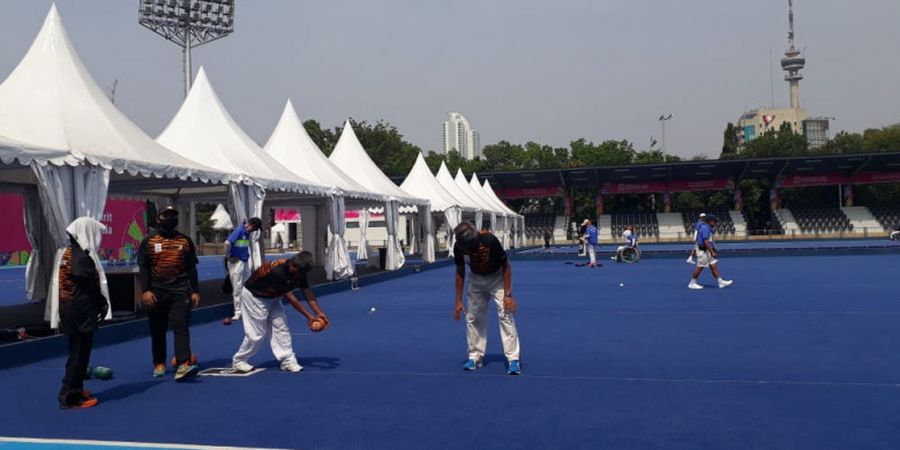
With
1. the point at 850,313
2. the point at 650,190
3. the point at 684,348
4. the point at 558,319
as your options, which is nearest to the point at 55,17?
the point at 558,319

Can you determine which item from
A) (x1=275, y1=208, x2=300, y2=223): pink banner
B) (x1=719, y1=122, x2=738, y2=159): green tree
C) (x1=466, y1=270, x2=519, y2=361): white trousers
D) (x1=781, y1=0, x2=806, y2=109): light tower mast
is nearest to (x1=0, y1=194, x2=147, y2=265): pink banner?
(x1=275, y1=208, x2=300, y2=223): pink banner

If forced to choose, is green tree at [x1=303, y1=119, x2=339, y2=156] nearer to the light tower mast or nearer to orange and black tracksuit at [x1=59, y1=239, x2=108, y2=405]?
orange and black tracksuit at [x1=59, y1=239, x2=108, y2=405]

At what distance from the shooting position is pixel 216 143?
14.4m

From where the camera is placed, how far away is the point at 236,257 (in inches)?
459

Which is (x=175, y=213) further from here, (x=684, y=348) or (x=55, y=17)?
(x=55, y=17)

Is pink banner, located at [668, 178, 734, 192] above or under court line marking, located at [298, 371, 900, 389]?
above

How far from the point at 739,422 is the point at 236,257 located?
8500mm

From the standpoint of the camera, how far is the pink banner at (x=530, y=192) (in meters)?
56.1

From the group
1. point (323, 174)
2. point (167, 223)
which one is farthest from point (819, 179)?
point (167, 223)

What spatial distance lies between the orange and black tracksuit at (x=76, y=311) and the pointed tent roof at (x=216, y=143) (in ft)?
24.0

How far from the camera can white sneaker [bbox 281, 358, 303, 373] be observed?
7.12 metres

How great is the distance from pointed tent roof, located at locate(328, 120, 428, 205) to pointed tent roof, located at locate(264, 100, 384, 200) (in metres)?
2.34

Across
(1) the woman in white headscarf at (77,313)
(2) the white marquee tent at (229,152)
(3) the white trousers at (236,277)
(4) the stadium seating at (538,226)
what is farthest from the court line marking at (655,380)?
(4) the stadium seating at (538,226)

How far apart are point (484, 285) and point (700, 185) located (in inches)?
2011
